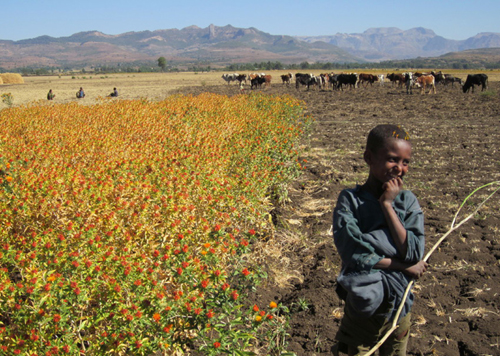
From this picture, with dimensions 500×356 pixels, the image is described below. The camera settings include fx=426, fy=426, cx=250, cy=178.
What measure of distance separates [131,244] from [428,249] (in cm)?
350

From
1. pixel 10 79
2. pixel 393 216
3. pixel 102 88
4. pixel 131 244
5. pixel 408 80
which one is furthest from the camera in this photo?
pixel 10 79

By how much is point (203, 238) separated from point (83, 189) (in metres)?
1.16

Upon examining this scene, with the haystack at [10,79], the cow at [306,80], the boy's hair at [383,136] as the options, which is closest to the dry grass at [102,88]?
the haystack at [10,79]

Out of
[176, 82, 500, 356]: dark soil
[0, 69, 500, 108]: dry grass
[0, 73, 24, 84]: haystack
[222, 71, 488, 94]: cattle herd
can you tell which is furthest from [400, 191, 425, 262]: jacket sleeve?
[0, 73, 24, 84]: haystack

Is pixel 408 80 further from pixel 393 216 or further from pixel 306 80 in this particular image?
pixel 393 216

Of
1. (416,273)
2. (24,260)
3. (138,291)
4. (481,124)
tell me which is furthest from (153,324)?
(481,124)

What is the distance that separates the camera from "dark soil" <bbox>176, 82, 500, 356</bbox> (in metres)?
3.43

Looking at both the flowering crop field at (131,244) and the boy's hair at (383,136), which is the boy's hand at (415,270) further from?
the flowering crop field at (131,244)

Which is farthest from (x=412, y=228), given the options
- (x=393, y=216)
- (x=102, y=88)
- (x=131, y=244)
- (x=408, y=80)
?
(x=102, y=88)

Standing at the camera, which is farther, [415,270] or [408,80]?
[408,80]

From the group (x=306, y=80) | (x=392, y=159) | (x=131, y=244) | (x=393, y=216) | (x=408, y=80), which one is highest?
(x=306, y=80)

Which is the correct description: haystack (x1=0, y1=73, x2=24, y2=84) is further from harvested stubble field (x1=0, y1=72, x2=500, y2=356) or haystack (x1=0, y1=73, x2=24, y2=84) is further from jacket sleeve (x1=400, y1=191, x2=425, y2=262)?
Result: jacket sleeve (x1=400, y1=191, x2=425, y2=262)

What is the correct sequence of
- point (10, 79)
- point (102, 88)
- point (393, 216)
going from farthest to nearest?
point (10, 79), point (102, 88), point (393, 216)

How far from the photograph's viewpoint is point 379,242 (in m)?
2.08
